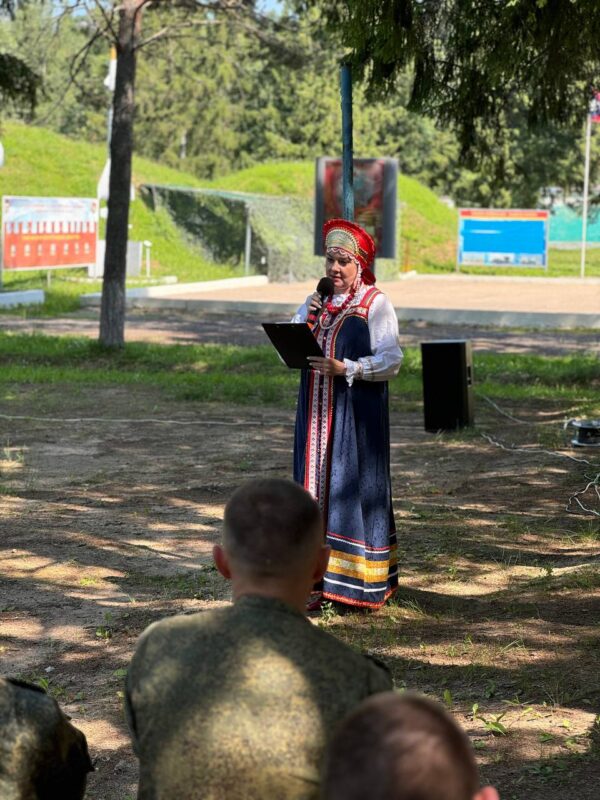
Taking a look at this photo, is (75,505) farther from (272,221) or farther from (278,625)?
(272,221)

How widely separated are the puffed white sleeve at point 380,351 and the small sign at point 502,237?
31.3 metres

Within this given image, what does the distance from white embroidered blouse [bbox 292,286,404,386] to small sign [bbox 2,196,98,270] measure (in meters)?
19.7

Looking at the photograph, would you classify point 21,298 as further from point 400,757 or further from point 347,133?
point 400,757

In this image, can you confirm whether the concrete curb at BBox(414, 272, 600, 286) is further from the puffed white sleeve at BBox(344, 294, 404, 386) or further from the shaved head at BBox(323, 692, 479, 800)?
the shaved head at BBox(323, 692, 479, 800)

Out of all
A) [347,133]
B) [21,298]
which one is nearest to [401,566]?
[347,133]

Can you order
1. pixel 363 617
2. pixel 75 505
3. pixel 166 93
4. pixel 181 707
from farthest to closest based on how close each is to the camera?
1. pixel 166 93
2. pixel 75 505
3. pixel 363 617
4. pixel 181 707

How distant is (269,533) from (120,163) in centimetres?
1516

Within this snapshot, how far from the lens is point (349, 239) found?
20.6 ft

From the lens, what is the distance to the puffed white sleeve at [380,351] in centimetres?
638

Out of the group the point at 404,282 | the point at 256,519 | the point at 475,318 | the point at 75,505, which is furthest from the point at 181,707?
the point at 404,282

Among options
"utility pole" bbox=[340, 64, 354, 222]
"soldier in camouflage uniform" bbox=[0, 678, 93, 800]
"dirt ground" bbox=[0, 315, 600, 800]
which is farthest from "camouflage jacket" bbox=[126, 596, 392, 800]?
"utility pole" bbox=[340, 64, 354, 222]

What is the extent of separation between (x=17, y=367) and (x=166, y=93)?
39383 millimetres

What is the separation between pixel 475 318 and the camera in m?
24.4

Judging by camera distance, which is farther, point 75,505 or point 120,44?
point 120,44
